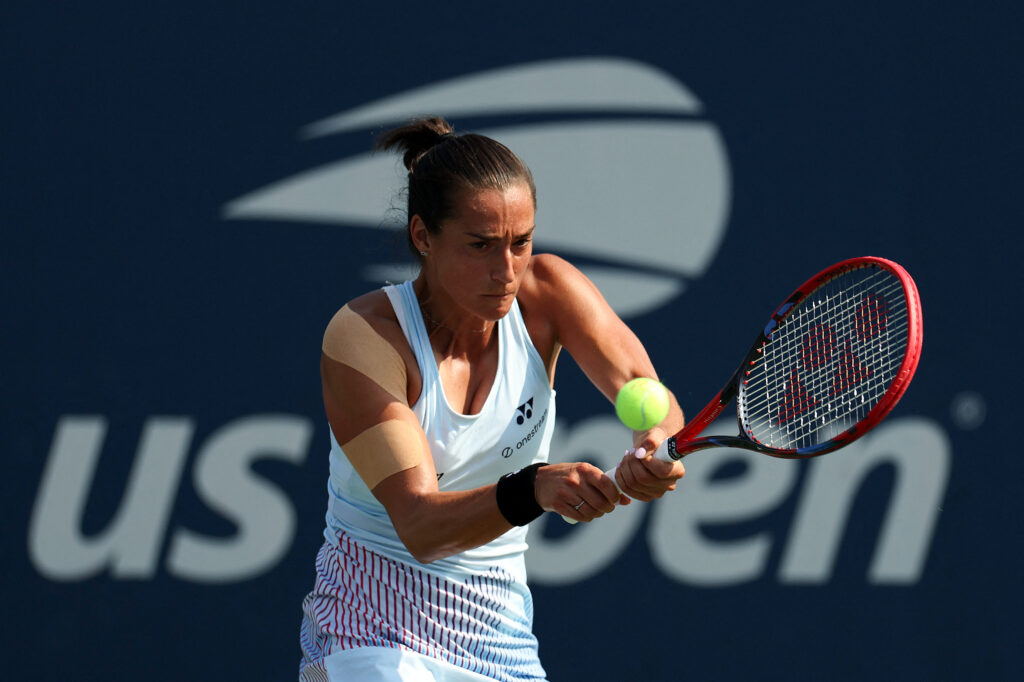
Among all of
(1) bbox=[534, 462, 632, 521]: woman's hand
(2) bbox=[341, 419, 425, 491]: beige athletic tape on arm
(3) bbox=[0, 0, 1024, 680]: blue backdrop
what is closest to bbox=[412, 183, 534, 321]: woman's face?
(2) bbox=[341, 419, 425, 491]: beige athletic tape on arm

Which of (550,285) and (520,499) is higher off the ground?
(550,285)

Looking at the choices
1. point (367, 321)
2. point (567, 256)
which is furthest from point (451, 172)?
point (567, 256)

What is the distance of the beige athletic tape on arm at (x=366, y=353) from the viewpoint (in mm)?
2156

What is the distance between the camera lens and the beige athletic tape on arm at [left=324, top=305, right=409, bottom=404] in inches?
84.9

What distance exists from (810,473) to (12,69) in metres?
2.83

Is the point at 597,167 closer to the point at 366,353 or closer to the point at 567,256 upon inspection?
the point at 567,256

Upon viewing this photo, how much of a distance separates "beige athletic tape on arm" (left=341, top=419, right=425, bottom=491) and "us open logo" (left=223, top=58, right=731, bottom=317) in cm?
176

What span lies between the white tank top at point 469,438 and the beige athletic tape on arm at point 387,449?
140mm

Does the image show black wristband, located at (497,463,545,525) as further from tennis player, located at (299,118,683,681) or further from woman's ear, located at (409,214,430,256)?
woman's ear, located at (409,214,430,256)

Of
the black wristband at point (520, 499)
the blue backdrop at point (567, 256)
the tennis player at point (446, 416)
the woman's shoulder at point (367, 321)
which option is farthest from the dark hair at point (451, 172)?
the blue backdrop at point (567, 256)

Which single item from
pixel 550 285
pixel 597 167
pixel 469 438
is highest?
pixel 597 167

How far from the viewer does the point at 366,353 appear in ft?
Answer: 7.15

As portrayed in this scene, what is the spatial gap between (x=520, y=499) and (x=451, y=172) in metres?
0.64

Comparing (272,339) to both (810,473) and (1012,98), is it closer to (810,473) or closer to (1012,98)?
(810,473)
